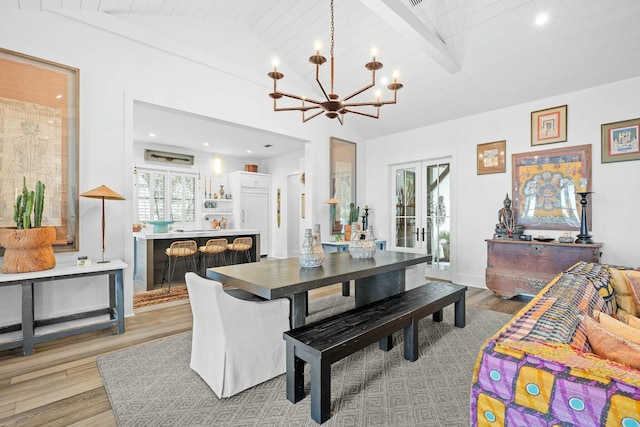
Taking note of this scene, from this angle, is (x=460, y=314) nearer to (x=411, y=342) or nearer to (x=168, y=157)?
(x=411, y=342)

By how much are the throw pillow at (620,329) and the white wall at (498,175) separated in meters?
3.06

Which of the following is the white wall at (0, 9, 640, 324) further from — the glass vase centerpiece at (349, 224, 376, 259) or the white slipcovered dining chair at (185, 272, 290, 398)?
the glass vase centerpiece at (349, 224, 376, 259)

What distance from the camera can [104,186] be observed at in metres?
2.95

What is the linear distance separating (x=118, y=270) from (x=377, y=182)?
4.53 meters

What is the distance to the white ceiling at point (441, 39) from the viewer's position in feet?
10.2

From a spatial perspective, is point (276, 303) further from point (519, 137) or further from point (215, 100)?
point (519, 137)

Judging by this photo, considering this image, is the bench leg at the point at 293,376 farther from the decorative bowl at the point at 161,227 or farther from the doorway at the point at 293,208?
the doorway at the point at 293,208

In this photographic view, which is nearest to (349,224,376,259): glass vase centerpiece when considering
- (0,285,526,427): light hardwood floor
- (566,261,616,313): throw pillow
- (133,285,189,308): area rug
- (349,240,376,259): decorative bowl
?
(349,240,376,259): decorative bowl

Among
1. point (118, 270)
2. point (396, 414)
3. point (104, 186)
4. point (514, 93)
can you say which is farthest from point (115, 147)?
point (514, 93)

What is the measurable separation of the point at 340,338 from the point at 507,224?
138 inches

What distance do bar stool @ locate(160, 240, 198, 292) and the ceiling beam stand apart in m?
3.82

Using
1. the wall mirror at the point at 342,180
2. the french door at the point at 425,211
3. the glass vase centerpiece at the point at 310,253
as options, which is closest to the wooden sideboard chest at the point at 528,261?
the french door at the point at 425,211

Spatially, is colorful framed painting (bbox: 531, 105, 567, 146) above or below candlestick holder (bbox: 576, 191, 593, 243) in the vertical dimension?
above

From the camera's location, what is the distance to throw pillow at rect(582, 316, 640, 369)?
101 centimetres
